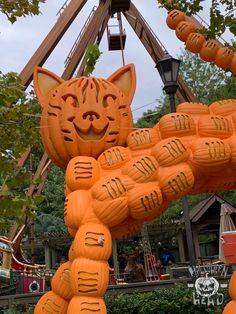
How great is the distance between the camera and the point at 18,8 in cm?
541

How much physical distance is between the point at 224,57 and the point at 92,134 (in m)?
2.47

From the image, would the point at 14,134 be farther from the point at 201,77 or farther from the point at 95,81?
the point at 201,77

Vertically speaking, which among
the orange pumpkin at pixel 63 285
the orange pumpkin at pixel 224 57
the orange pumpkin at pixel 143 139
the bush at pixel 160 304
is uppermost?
the orange pumpkin at pixel 224 57

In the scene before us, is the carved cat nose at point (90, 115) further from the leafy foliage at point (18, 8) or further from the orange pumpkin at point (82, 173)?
the leafy foliage at point (18, 8)

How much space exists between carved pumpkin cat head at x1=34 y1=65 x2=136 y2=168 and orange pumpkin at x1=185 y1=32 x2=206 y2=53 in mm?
2074

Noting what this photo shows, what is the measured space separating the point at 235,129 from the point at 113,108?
1198 mm

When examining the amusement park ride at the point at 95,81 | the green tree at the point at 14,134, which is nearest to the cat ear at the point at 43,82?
the amusement park ride at the point at 95,81

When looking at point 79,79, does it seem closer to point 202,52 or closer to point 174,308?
point 202,52

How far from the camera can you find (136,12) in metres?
16.1

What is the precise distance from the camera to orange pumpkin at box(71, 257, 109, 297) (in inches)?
144

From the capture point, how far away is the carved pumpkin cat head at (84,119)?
4320 mm

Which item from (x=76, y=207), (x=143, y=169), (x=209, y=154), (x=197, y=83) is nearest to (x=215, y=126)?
(x=209, y=154)

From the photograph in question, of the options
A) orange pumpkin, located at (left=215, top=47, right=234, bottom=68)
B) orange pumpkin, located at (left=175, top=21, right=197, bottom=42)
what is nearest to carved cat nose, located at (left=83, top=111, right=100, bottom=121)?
orange pumpkin, located at (left=215, top=47, right=234, bottom=68)

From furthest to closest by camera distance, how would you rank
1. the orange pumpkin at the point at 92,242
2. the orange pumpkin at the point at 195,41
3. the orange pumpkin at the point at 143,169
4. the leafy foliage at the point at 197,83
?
the leafy foliage at the point at 197,83 < the orange pumpkin at the point at 195,41 < the orange pumpkin at the point at 143,169 < the orange pumpkin at the point at 92,242
